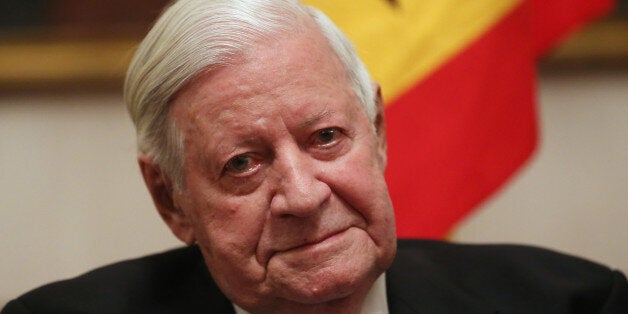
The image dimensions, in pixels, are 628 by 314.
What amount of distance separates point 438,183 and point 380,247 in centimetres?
75

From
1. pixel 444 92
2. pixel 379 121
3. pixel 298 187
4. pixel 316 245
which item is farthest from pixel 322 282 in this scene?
pixel 444 92

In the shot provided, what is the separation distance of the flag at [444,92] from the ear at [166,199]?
72 cm

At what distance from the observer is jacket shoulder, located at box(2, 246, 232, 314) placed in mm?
1910

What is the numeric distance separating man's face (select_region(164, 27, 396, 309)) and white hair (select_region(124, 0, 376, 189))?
30mm

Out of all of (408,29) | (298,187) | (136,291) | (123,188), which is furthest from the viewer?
(123,188)

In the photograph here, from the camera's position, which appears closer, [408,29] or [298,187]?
[298,187]

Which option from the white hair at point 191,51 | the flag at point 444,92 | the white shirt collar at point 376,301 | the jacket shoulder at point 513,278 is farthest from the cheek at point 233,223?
the flag at point 444,92

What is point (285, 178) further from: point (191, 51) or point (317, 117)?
point (191, 51)

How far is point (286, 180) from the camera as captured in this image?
1568 millimetres

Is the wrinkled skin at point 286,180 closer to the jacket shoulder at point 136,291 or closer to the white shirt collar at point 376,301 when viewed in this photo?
the white shirt collar at point 376,301

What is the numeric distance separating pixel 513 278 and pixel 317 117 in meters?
0.75

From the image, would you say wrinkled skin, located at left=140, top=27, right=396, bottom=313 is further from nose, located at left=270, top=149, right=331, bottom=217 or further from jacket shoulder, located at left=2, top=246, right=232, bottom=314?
jacket shoulder, located at left=2, top=246, right=232, bottom=314

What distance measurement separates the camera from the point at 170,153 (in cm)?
172

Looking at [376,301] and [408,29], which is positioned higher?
[408,29]
